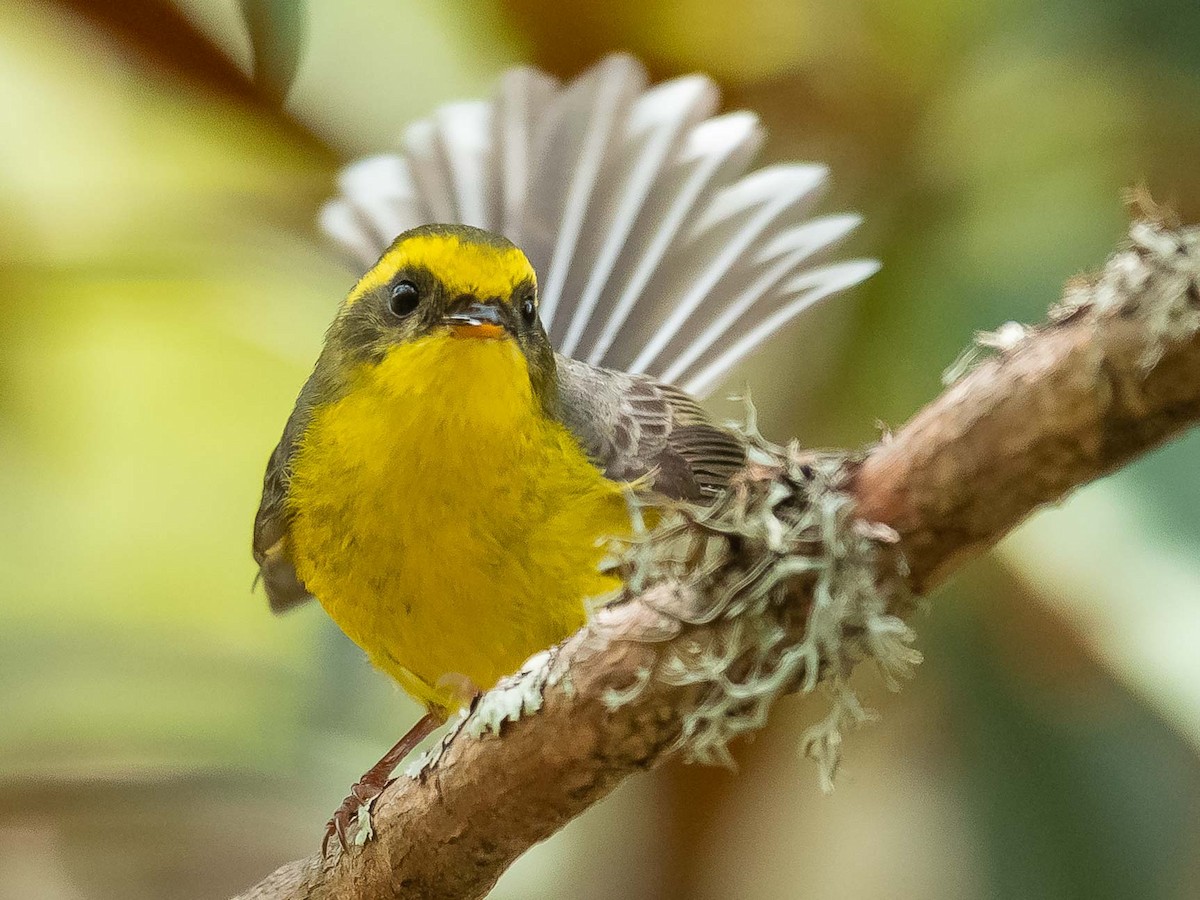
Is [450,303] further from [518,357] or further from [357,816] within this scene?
[357,816]

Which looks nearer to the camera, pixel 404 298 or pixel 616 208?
pixel 404 298

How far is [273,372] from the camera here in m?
4.12

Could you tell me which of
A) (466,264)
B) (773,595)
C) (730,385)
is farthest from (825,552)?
(730,385)

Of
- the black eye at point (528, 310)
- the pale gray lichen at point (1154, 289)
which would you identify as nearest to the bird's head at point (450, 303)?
the black eye at point (528, 310)

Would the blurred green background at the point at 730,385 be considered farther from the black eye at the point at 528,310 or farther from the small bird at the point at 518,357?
the black eye at the point at 528,310

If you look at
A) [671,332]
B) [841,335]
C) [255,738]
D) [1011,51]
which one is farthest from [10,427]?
[1011,51]

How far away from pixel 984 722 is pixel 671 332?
1.32 meters

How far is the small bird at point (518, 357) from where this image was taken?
246 centimetres

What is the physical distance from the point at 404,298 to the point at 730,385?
1463 millimetres

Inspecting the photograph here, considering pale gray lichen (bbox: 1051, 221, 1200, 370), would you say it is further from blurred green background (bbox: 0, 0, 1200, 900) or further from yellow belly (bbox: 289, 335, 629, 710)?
blurred green background (bbox: 0, 0, 1200, 900)

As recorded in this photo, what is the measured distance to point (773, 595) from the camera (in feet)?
4.80

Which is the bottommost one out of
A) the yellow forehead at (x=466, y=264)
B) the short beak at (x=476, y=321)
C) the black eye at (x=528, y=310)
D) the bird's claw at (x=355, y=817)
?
the bird's claw at (x=355, y=817)

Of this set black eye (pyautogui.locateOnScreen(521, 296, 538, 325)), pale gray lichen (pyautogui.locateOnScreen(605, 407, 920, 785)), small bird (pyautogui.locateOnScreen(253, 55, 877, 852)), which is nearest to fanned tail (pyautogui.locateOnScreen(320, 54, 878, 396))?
small bird (pyautogui.locateOnScreen(253, 55, 877, 852))

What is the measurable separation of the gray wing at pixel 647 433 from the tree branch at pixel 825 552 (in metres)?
0.89
